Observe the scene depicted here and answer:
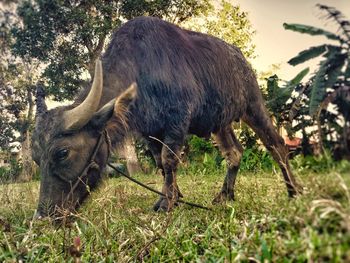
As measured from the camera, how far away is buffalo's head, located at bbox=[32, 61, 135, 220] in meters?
3.75

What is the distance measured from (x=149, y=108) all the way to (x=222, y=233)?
6.64ft

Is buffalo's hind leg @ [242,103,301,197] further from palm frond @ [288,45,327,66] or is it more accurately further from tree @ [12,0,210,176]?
tree @ [12,0,210,176]

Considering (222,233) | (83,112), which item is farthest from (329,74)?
(83,112)

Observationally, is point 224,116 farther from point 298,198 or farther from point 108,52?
point 298,198

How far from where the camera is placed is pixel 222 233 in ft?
8.63

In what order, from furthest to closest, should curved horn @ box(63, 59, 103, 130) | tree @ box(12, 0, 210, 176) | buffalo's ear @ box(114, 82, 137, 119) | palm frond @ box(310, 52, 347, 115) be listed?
1. tree @ box(12, 0, 210, 176)
2. buffalo's ear @ box(114, 82, 137, 119)
3. curved horn @ box(63, 59, 103, 130)
4. palm frond @ box(310, 52, 347, 115)

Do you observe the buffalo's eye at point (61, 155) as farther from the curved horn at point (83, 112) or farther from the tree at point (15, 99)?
the tree at point (15, 99)

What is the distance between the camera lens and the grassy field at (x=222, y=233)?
1.13 metres

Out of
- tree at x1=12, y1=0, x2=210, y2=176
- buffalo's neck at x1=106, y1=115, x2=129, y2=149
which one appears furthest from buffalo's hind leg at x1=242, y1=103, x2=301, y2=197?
tree at x1=12, y1=0, x2=210, y2=176

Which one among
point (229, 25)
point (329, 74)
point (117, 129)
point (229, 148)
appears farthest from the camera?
point (229, 25)

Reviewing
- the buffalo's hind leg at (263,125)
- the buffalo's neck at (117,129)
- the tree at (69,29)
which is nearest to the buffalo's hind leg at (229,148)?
the buffalo's hind leg at (263,125)

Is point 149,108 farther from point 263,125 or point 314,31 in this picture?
point 314,31

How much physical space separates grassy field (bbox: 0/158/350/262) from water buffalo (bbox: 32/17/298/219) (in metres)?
0.37

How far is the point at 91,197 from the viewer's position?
13.2ft
